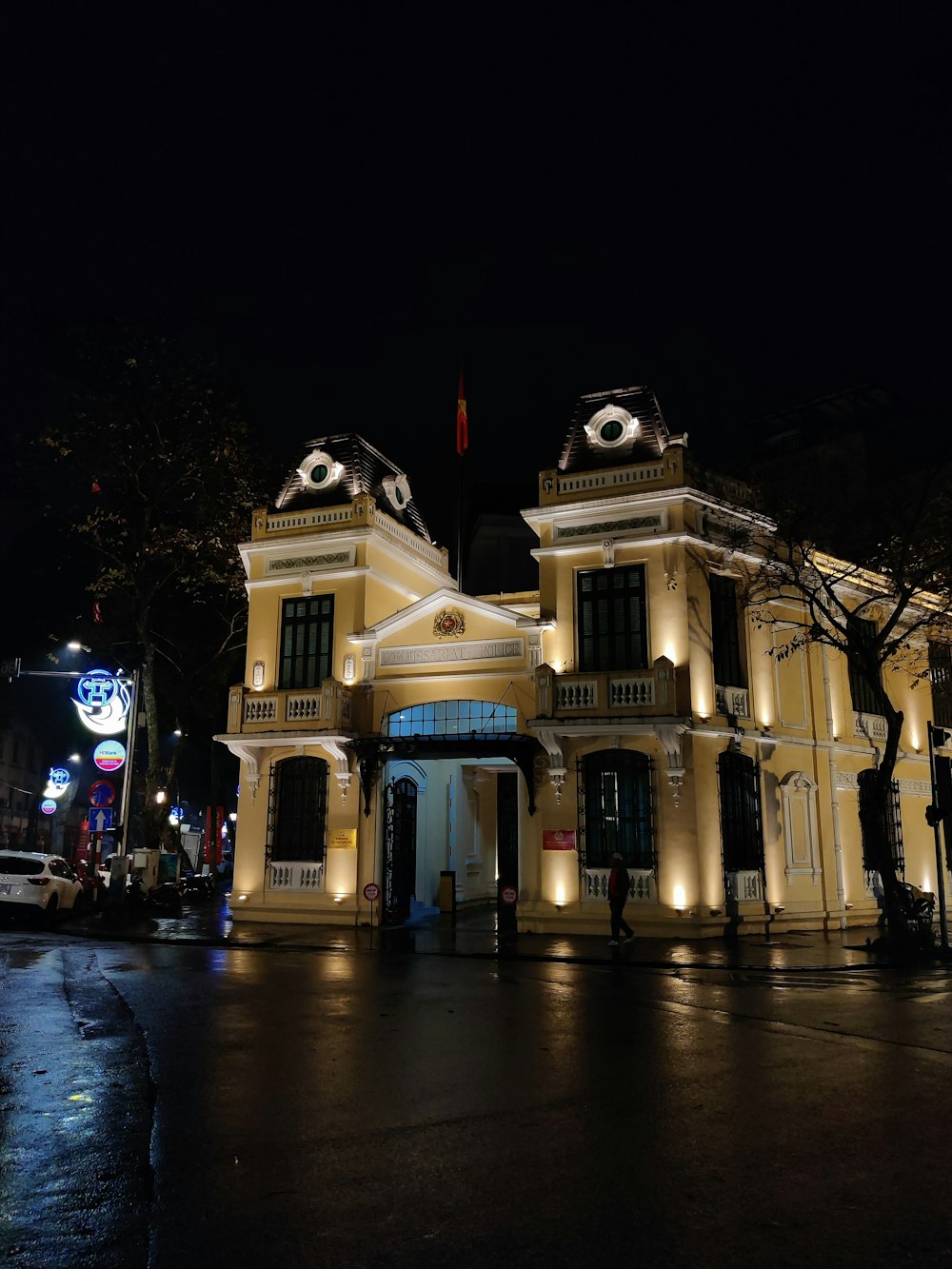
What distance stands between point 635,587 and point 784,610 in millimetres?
4385

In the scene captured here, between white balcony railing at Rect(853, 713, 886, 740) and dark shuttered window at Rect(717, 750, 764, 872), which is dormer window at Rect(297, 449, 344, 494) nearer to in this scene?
dark shuttered window at Rect(717, 750, 764, 872)

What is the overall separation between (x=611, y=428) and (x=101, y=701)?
1577cm

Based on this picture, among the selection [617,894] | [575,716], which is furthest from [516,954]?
[575,716]

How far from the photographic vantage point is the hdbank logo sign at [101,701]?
27.6 m

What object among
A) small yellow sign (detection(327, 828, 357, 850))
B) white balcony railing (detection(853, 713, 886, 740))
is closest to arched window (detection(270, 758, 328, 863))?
small yellow sign (detection(327, 828, 357, 850))

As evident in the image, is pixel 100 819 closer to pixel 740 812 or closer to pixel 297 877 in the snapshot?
pixel 297 877

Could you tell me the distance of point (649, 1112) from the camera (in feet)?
22.4

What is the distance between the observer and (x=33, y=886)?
76.1 ft

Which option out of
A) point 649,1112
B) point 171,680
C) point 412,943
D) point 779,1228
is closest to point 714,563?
point 412,943

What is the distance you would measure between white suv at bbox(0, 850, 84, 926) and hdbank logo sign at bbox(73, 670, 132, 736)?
13.5 feet

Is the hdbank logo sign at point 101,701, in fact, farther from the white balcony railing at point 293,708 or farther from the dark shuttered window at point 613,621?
the dark shuttered window at point 613,621

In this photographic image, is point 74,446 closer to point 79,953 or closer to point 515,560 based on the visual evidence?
point 79,953

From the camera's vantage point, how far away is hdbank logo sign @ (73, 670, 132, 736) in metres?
27.6

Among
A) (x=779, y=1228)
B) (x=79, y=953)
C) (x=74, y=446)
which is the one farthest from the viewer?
(x=74, y=446)
